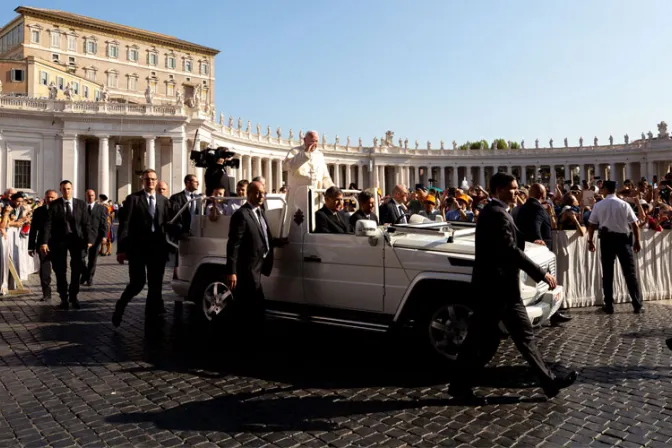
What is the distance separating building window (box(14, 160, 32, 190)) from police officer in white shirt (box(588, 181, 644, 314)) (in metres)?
50.0

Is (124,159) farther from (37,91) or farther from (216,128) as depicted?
(37,91)

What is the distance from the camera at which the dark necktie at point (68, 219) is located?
35.0 feet

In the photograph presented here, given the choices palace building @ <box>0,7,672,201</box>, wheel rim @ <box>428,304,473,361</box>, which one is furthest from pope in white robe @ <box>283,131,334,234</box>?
palace building @ <box>0,7,672,201</box>

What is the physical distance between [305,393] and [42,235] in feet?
24.4

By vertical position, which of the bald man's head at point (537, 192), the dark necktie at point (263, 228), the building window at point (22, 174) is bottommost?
the dark necktie at point (263, 228)

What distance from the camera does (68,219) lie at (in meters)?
10.7

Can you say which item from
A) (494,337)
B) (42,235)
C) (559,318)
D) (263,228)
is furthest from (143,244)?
(559,318)

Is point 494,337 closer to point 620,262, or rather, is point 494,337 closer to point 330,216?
point 330,216

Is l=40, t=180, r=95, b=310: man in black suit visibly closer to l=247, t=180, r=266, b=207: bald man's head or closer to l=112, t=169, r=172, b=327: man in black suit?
l=112, t=169, r=172, b=327: man in black suit

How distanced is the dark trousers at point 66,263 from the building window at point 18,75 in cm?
5892

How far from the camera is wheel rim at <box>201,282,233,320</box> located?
795cm

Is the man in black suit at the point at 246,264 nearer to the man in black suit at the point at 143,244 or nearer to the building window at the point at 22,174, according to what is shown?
the man in black suit at the point at 143,244

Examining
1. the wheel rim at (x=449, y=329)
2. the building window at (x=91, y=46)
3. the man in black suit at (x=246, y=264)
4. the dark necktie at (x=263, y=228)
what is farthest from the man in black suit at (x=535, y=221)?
the building window at (x=91, y=46)

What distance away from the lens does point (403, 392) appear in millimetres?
5574
